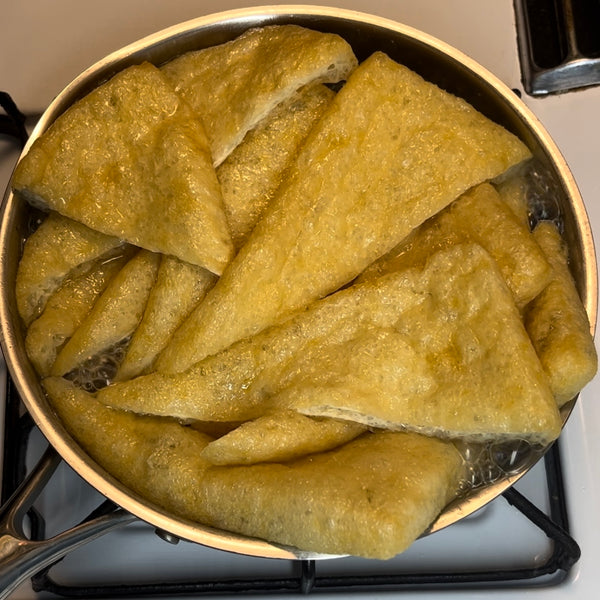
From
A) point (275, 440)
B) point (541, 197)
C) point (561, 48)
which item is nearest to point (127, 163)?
point (275, 440)

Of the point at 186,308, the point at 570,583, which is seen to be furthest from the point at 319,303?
the point at 570,583

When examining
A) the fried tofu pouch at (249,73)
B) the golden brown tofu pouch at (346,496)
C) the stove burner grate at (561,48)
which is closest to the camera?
the golden brown tofu pouch at (346,496)

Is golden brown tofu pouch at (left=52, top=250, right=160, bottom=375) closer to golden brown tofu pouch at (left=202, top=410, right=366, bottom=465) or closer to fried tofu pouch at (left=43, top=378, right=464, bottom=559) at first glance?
fried tofu pouch at (left=43, top=378, right=464, bottom=559)

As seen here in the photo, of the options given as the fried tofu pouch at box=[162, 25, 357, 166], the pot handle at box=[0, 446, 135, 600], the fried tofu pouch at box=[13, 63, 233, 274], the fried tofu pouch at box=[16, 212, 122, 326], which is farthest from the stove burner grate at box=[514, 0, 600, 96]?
the pot handle at box=[0, 446, 135, 600]

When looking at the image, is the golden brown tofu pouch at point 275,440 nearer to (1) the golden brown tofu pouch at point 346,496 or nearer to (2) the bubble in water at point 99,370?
(1) the golden brown tofu pouch at point 346,496

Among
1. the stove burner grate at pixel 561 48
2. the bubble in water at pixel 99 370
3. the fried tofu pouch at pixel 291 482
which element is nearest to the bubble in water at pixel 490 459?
the fried tofu pouch at pixel 291 482

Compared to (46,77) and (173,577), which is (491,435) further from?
(46,77)
